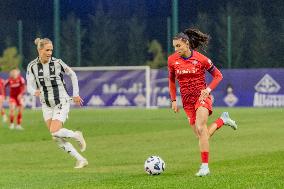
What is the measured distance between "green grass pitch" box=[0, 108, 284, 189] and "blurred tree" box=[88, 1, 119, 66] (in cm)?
1585

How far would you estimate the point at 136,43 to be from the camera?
48.8 m

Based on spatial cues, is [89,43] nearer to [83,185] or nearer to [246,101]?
[246,101]

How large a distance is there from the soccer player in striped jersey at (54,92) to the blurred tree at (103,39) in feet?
105

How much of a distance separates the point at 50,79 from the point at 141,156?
9.95 ft

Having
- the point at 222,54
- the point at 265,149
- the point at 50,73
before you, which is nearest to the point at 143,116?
the point at 222,54

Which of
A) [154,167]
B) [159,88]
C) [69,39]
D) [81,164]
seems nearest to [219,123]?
[154,167]

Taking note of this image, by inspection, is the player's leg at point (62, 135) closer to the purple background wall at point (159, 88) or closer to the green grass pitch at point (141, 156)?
the green grass pitch at point (141, 156)

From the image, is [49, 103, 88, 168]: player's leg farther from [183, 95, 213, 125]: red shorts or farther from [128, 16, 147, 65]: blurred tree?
[128, 16, 147, 65]: blurred tree

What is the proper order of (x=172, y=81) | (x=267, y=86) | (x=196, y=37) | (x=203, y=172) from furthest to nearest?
1. (x=267, y=86)
2. (x=172, y=81)
3. (x=196, y=37)
4. (x=203, y=172)

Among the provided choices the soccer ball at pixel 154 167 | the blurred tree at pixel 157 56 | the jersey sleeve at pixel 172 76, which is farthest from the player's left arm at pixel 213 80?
the blurred tree at pixel 157 56

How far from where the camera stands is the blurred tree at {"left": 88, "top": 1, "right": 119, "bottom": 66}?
47.8m

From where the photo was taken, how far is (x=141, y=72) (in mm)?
43156

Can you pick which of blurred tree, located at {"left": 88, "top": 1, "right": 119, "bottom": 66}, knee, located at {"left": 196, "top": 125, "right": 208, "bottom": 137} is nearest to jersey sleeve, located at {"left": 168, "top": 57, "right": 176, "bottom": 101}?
knee, located at {"left": 196, "top": 125, "right": 208, "bottom": 137}

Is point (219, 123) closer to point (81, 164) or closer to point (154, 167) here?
point (154, 167)
